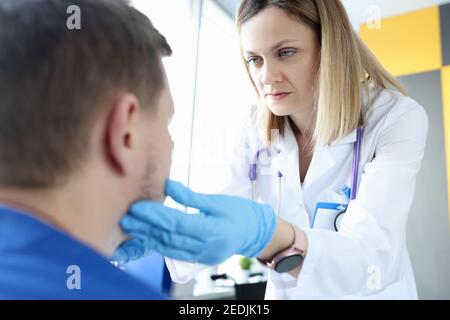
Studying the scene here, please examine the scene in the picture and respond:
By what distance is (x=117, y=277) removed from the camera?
0.50m

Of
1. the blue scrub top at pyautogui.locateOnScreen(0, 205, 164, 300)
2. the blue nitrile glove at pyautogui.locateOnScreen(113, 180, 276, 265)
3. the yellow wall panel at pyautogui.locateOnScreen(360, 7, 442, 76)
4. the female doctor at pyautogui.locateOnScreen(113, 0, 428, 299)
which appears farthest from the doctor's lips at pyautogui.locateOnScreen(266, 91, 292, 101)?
the yellow wall panel at pyautogui.locateOnScreen(360, 7, 442, 76)

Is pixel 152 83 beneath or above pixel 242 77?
beneath

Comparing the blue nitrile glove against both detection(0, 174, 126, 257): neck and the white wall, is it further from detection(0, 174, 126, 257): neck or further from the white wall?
the white wall

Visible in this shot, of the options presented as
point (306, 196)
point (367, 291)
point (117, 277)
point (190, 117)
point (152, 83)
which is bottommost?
point (367, 291)

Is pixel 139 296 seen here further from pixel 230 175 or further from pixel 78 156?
pixel 230 175

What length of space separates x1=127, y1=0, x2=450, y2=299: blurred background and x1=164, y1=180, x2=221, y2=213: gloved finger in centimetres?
54

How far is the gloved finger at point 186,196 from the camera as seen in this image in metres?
0.69

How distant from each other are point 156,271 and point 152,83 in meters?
0.74

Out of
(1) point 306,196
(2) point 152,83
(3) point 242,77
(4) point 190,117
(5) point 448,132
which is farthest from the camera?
(5) point 448,132

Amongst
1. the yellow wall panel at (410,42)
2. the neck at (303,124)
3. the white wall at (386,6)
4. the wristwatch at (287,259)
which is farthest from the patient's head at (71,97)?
the yellow wall panel at (410,42)

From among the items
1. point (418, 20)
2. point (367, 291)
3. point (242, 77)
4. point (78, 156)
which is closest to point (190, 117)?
point (242, 77)

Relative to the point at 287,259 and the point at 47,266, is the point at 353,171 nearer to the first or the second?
the point at 287,259

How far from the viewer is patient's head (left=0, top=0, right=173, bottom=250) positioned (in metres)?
0.52

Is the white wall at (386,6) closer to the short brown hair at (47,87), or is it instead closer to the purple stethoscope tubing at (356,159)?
the purple stethoscope tubing at (356,159)
